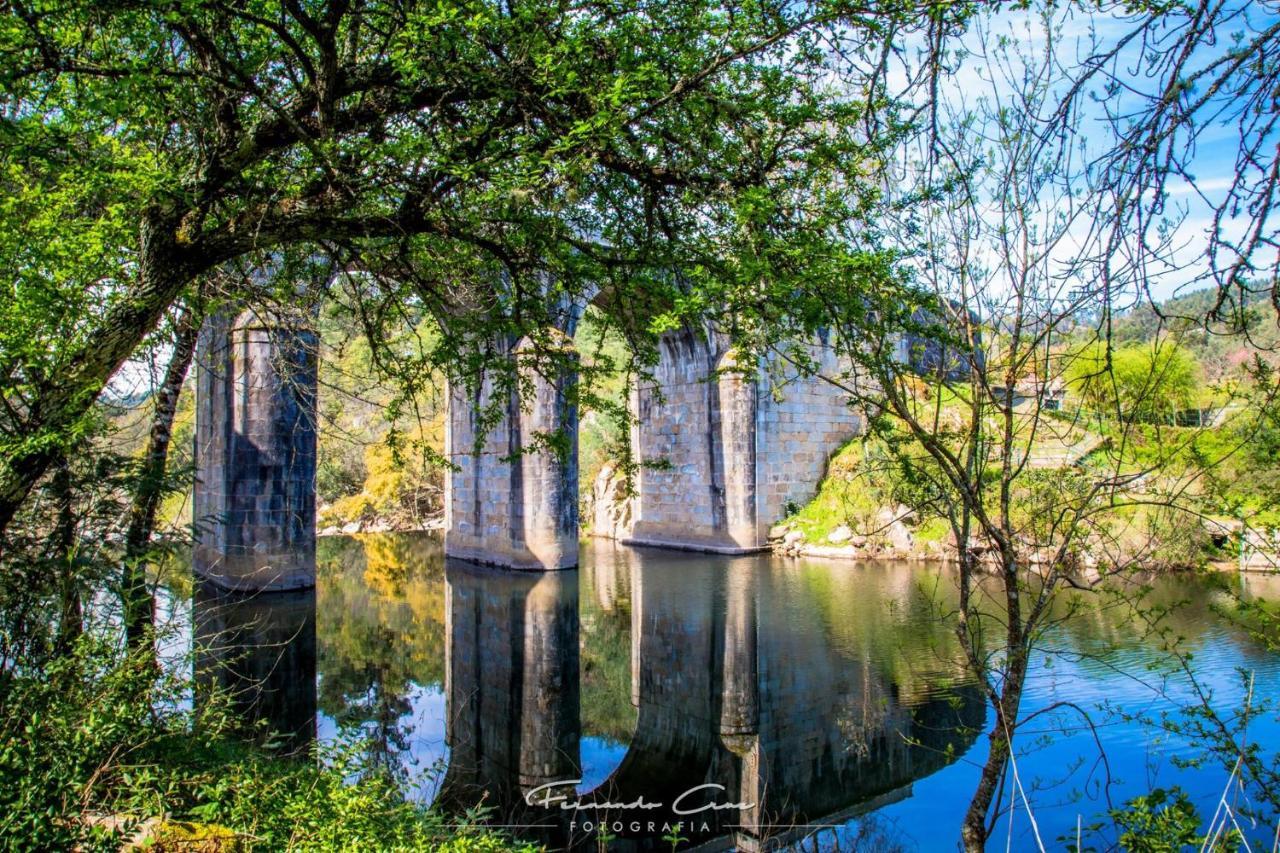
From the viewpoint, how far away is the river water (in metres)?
5.17

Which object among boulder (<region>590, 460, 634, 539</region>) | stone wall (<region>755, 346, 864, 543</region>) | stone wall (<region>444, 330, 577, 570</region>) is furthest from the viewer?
boulder (<region>590, 460, 634, 539</region>)

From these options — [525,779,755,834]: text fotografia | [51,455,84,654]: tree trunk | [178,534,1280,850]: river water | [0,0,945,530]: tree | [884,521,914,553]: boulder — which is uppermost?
[0,0,945,530]: tree

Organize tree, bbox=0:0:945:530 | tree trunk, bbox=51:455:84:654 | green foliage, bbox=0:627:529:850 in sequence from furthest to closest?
1. tree trunk, bbox=51:455:84:654
2. tree, bbox=0:0:945:530
3. green foliage, bbox=0:627:529:850

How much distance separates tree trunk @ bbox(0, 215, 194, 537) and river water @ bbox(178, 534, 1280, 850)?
983 mm

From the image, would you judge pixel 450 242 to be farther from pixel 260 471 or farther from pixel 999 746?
pixel 260 471

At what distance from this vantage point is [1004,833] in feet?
16.1

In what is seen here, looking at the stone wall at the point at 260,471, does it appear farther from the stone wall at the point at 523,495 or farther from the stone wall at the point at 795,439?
the stone wall at the point at 795,439

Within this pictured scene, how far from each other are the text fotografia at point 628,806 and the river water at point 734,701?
0.8 inches

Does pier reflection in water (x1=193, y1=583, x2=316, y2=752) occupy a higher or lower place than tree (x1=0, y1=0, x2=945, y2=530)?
lower

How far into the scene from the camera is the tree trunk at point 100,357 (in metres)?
3.35

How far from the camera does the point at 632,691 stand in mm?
8023

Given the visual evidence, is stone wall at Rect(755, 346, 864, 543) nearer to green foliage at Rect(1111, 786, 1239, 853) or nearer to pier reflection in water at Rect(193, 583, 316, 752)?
pier reflection in water at Rect(193, 583, 316, 752)

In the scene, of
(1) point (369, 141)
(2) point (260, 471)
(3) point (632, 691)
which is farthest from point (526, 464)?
(1) point (369, 141)

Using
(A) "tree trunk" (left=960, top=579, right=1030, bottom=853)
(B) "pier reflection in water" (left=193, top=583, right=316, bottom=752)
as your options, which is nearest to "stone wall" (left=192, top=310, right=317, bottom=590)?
(B) "pier reflection in water" (left=193, top=583, right=316, bottom=752)
